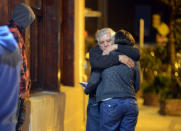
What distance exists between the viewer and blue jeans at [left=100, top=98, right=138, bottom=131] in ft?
12.6

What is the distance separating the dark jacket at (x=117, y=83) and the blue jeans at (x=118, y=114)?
0.20 feet

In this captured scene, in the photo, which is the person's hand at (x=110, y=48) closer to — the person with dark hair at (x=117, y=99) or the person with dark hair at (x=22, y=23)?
the person with dark hair at (x=117, y=99)

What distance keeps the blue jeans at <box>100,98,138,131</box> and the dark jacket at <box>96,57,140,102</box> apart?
6cm

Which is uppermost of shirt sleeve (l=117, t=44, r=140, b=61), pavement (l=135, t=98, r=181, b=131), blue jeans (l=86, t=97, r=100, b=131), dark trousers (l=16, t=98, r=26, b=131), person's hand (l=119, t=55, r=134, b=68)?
shirt sleeve (l=117, t=44, r=140, b=61)

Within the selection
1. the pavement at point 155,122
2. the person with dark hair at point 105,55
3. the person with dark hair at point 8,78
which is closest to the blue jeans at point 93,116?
the person with dark hair at point 105,55

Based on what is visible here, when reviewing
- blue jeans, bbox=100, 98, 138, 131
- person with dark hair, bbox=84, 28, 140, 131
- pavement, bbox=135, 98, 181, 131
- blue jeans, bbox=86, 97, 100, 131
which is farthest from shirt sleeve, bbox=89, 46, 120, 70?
pavement, bbox=135, 98, 181, 131

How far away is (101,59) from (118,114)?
598mm

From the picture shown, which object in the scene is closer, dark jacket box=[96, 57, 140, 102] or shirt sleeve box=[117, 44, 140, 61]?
dark jacket box=[96, 57, 140, 102]

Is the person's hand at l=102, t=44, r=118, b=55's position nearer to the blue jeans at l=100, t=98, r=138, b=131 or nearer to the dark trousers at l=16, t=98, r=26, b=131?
the blue jeans at l=100, t=98, r=138, b=131

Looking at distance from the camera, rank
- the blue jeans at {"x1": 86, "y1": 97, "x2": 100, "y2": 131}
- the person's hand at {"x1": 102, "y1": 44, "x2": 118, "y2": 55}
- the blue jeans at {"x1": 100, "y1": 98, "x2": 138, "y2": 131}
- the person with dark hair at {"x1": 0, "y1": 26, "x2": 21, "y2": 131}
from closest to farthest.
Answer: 1. the person with dark hair at {"x1": 0, "y1": 26, "x2": 21, "y2": 131}
2. the blue jeans at {"x1": 100, "y1": 98, "x2": 138, "y2": 131}
3. the person's hand at {"x1": 102, "y1": 44, "x2": 118, "y2": 55}
4. the blue jeans at {"x1": 86, "y1": 97, "x2": 100, "y2": 131}

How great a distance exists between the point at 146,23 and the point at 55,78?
33.4 m

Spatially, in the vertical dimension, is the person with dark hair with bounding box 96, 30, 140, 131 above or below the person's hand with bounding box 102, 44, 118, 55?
below

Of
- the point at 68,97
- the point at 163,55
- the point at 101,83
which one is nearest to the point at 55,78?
the point at 68,97

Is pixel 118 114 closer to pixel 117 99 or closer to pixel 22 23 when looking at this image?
pixel 117 99
